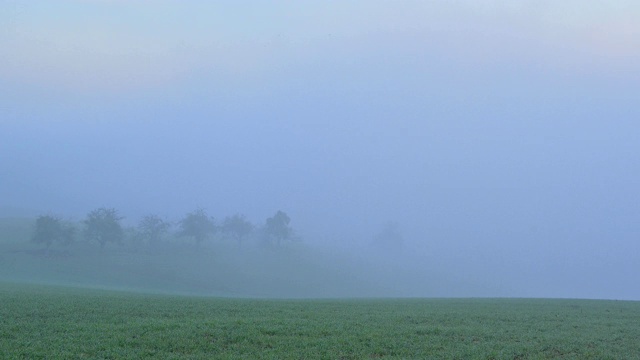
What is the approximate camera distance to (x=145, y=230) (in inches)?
3807

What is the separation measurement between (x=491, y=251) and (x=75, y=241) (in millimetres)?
115674

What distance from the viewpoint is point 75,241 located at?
88.3m

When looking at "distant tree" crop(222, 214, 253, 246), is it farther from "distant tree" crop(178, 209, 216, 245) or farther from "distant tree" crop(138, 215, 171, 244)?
"distant tree" crop(138, 215, 171, 244)

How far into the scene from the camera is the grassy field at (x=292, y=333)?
1570 centimetres

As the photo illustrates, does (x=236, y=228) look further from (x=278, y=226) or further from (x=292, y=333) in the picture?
(x=292, y=333)

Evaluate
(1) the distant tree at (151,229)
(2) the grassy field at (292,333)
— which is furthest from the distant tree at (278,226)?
(2) the grassy field at (292,333)

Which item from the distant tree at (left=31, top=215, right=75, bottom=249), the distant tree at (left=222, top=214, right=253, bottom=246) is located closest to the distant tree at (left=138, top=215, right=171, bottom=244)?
the distant tree at (left=31, top=215, right=75, bottom=249)

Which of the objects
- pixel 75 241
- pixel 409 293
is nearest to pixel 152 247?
pixel 75 241

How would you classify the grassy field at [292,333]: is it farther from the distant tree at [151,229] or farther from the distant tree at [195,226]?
the distant tree at [195,226]

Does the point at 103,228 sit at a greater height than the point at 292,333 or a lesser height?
greater

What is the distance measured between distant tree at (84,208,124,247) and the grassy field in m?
66.1

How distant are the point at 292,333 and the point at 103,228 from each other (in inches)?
3011

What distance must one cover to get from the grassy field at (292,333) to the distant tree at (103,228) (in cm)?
6606

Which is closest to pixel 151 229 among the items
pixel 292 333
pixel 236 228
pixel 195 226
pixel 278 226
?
pixel 195 226
